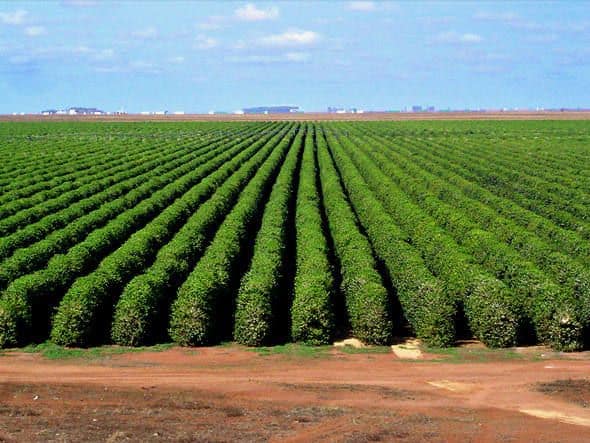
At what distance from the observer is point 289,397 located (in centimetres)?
1252

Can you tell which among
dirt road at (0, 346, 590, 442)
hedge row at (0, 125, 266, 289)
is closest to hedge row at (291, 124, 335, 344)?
dirt road at (0, 346, 590, 442)

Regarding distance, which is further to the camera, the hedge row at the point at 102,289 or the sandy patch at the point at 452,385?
the hedge row at the point at 102,289

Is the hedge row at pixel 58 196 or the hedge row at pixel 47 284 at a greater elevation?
the hedge row at pixel 58 196

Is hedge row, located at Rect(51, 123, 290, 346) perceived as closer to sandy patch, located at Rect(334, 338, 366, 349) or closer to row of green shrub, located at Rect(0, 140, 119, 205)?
sandy patch, located at Rect(334, 338, 366, 349)

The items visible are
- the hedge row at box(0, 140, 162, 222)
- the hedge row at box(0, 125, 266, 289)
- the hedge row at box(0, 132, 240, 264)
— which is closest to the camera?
the hedge row at box(0, 125, 266, 289)

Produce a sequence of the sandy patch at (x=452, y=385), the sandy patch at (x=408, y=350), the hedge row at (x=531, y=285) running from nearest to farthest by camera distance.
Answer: the sandy patch at (x=452, y=385) < the sandy patch at (x=408, y=350) < the hedge row at (x=531, y=285)

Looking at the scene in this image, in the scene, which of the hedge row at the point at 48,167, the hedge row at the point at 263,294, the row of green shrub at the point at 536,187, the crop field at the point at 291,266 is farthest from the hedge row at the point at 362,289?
the hedge row at the point at 48,167

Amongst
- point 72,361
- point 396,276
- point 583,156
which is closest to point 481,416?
point 396,276

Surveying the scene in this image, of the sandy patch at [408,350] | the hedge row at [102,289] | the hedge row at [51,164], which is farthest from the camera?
the hedge row at [51,164]

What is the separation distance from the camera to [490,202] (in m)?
29.7

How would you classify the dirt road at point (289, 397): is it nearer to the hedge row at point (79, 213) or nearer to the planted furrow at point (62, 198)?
the hedge row at point (79, 213)

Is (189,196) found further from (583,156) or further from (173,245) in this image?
(583,156)

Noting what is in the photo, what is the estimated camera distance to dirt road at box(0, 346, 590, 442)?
11039 millimetres

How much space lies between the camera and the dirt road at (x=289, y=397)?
1104 centimetres
